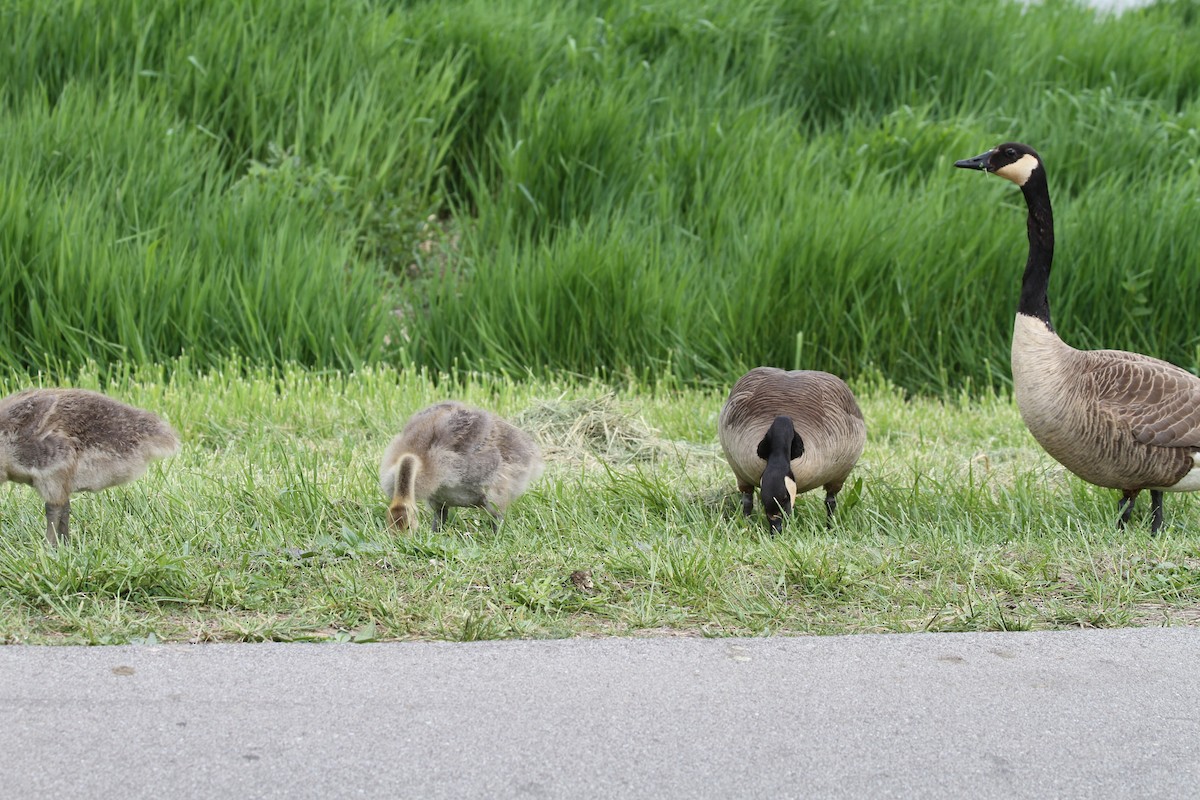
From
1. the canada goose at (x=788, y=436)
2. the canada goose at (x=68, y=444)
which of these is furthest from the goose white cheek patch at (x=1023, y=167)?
the canada goose at (x=68, y=444)

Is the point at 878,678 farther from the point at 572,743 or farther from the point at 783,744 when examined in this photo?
the point at 572,743

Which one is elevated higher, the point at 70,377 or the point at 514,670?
the point at 514,670

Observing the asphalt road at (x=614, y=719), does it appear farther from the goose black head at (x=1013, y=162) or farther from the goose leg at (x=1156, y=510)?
the goose black head at (x=1013, y=162)

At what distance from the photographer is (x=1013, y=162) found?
6301mm

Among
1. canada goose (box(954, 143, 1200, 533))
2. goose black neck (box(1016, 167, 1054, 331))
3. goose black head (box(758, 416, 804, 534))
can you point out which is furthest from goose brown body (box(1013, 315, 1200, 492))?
goose black head (box(758, 416, 804, 534))

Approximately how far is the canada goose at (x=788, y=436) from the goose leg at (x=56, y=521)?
2.70 metres

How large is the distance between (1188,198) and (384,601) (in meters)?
8.71

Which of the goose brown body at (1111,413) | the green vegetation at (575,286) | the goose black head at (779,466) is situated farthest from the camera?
the goose brown body at (1111,413)

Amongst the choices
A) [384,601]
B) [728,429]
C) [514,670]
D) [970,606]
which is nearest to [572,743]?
[514,670]

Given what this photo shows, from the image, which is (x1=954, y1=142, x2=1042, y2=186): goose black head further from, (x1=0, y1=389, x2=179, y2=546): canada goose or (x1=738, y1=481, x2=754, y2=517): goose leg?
(x1=0, y1=389, x2=179, y2=546): canada goose

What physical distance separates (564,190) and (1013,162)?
15.9 feet

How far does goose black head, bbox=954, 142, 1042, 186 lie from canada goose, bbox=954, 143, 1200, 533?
0.61 metres

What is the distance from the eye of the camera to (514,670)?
3.79m

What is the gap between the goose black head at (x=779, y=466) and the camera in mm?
5281
